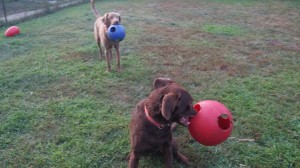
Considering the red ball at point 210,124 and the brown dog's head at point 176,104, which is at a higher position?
the brown dog's head at point 176,104

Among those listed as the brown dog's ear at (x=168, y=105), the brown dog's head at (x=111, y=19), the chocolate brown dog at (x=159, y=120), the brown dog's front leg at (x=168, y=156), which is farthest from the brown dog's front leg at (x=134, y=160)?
the brown dog's head at (x=111, y=19)

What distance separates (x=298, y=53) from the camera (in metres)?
7.21

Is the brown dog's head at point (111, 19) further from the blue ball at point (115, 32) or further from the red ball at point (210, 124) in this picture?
the red ball at point (210, 124)

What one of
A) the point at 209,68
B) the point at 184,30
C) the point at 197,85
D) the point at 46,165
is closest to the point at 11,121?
the point at 46,165

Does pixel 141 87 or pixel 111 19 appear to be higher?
pixel 111 19

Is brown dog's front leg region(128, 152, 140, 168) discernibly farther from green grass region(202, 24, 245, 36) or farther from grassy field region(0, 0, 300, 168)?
green grass region(202, 24, 245, 36)

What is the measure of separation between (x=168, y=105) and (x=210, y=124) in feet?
2.27

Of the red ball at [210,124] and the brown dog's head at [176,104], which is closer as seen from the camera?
the brown dog's head at [176,104]

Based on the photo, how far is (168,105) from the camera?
8.95 feet

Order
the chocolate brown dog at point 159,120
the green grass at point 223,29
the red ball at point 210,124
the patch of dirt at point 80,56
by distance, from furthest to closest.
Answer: the green grass at point 223,29 < the patch of dirt at point 80,56 < the red ball at point 210,124 < the chocolate brown dog at point 159,120

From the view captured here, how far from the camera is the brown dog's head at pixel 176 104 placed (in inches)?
107

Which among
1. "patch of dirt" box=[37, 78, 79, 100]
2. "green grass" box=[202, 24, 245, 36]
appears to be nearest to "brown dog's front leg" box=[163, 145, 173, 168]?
"patch of dirt" box=[37, 78, 79, 100]

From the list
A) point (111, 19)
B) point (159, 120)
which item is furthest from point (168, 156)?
point (111, 19)

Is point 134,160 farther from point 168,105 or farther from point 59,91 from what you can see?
point 59,91
